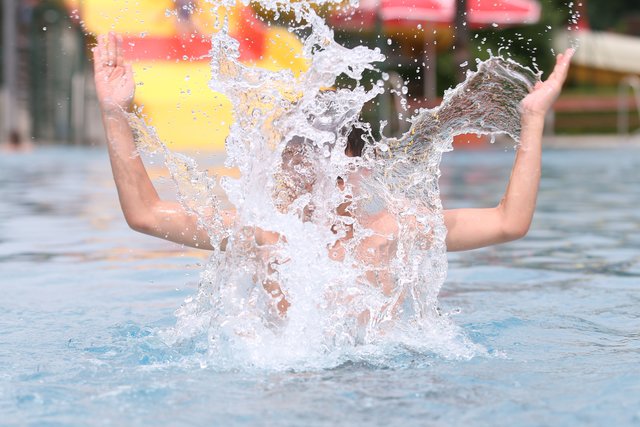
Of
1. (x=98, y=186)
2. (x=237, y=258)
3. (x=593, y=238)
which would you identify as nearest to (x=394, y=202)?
(x=237, y=258)

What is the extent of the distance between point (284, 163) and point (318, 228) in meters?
0.23

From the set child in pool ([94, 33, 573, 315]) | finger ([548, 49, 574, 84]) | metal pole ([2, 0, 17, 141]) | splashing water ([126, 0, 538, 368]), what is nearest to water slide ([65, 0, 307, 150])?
metal pole ([2, 0, 17, 141])

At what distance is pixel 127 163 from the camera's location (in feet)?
9.79

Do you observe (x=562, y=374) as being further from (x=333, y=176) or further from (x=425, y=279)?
(x=333, y=176)

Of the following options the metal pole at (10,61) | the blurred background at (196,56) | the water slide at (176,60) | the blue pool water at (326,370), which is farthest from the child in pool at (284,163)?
the metal pole at (10,61)

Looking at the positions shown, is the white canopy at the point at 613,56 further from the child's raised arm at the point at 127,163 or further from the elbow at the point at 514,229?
the child's raised arm at the point at 127,163

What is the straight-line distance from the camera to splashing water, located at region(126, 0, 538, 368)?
2.89 meters

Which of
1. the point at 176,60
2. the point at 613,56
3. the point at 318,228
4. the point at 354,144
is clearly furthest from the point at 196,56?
the point at 318,228

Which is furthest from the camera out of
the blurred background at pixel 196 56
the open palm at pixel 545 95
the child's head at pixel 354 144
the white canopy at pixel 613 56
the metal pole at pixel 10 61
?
the white canopy at pixel 613 56

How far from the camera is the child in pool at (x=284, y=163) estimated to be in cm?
288

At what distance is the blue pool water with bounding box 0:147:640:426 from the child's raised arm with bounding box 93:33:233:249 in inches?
14.8

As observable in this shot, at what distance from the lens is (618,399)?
2.48m

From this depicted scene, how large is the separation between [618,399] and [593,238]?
3635 mm

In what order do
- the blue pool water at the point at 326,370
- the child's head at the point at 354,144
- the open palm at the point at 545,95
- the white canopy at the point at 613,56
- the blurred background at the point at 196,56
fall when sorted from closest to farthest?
the blue pool water at the point at 326,370 → the open palm at the point at 545,95 → the child's head at the point at 354,144 → the blurred background at the point at 196,56 → the white canopy at the point at 613,56
